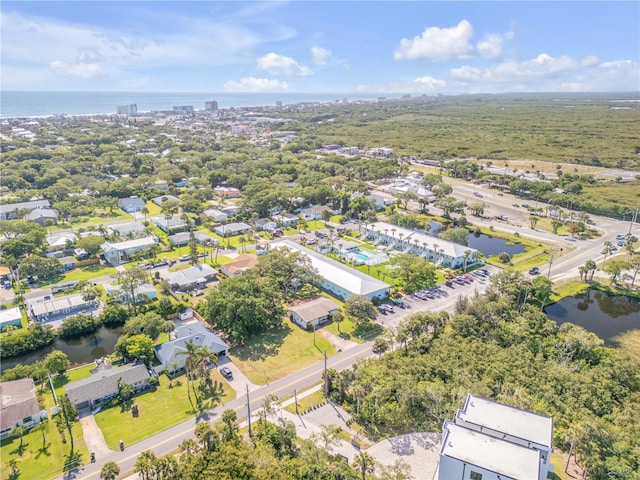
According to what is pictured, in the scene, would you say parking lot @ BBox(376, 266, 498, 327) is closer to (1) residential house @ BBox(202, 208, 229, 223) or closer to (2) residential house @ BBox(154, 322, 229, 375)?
(2) residential house @ BBox(154, 322, 229, 375)

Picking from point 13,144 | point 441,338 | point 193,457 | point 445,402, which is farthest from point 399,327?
point 13,144

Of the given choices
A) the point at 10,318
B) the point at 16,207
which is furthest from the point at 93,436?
the point at 16,207

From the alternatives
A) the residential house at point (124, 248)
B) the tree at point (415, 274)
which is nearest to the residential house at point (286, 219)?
the residential house at point (124, 248)

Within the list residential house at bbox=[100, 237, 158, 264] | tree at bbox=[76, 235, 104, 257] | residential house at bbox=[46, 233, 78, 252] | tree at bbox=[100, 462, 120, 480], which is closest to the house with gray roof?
tree at bbox=[100, 462, 120, 480]

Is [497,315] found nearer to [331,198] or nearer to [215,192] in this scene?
[331,198]

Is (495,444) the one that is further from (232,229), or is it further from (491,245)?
(232,229)

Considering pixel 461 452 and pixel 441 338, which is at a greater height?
pixel 461 452
